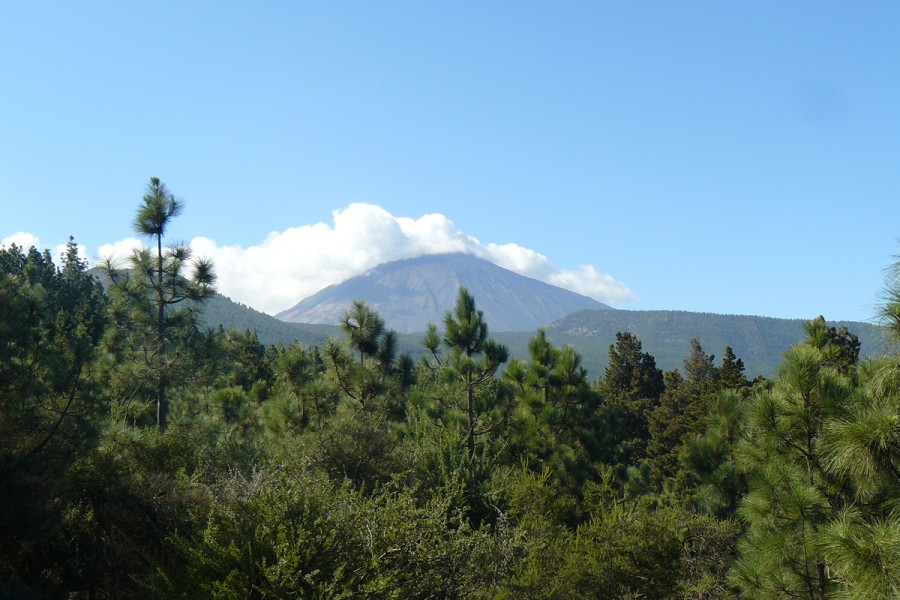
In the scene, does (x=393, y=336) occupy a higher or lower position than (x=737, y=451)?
higher

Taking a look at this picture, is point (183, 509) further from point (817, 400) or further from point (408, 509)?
point (817, 400)

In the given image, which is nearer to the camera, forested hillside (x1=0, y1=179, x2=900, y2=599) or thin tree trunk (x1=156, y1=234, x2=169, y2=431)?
forested hillside (x1=0, y1=179, x2=900, y2=599)

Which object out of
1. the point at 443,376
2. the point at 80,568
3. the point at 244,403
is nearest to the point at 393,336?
the point at 443,376

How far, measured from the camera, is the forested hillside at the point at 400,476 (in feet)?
24.2

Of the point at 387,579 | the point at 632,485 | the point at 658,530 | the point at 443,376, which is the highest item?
the point at 443,376

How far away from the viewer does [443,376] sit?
19.1 m

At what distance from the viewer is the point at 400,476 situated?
1053cm

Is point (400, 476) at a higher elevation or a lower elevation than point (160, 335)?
lower

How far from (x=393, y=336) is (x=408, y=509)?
12.8 m

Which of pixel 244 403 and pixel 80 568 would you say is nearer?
pixel 80 568

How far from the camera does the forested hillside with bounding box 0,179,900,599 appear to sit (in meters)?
7.38

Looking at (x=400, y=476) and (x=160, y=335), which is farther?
(x=160, y=335)

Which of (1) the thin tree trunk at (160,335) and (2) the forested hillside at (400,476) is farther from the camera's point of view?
(1) the thin tree trunk at (160,335)

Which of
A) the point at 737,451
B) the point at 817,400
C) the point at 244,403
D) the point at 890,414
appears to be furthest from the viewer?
the point at 244,403
